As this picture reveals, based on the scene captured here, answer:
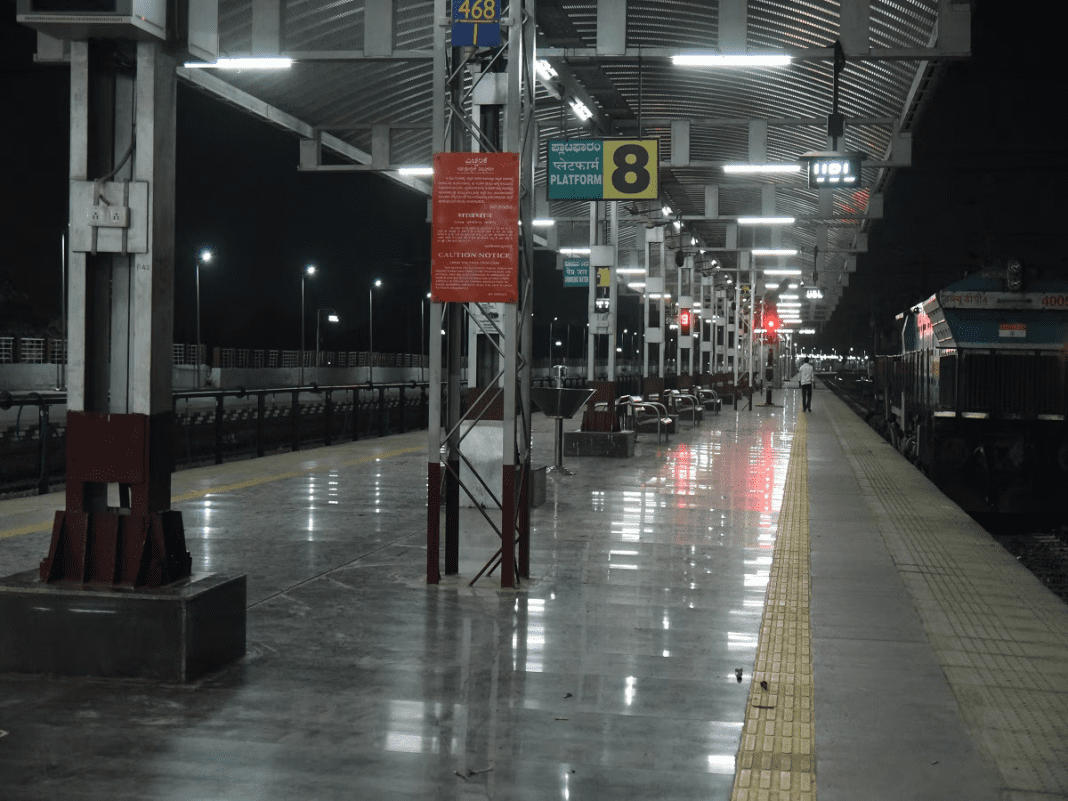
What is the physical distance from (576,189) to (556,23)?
2676 mm

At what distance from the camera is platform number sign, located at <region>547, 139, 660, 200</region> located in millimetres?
15301

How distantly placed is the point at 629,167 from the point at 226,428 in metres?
8.57

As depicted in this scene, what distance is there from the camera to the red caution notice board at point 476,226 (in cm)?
722

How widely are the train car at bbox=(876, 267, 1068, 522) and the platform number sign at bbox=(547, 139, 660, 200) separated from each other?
5.04m

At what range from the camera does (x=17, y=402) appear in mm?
13125

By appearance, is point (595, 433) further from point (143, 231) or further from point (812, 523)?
point (143, 231)

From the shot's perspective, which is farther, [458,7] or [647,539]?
[647,539]

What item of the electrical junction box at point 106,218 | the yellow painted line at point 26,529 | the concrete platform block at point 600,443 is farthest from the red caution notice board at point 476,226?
the concrete platform block at point 600,443

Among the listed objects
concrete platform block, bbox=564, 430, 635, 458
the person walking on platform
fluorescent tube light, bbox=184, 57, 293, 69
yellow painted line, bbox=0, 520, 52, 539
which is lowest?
yellow painted line, bbox=0, 520, 52, 539

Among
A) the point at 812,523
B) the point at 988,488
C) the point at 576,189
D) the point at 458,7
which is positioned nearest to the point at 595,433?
the point at 576,189

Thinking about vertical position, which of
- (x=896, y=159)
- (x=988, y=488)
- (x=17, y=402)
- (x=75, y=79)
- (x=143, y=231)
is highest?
(x=896, y=159)

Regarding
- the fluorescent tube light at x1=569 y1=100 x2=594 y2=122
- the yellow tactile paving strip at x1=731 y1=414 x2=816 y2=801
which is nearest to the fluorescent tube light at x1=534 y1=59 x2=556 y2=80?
the fluorescent tube light at x1=569 y1=100 x2=594 y2=122

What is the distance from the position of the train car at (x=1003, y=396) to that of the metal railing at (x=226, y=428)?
395 inches

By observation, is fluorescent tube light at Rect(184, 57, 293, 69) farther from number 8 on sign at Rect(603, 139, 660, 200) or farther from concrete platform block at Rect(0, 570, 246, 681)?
concrete platform block at Rect(0, 570, 246, 681)
